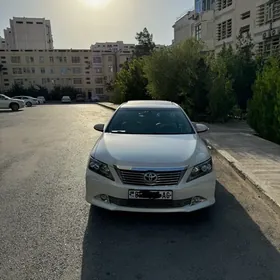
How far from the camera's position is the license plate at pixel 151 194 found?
3.48 metres

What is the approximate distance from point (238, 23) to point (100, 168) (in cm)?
3071

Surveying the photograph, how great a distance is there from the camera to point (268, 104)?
30.5 ft

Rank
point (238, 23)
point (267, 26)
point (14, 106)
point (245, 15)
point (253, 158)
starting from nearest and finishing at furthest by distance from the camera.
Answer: point (253, 158) → point (267, 26) → point (14, 106) → point (245, 15) → point (238, 23)

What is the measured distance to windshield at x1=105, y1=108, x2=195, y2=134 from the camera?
4.88 meters

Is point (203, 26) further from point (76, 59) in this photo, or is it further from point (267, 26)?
point (76, 59)

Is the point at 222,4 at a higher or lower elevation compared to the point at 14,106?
higher

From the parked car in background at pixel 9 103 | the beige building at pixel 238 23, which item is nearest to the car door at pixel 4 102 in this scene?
the parked car in background at pixel 9 103

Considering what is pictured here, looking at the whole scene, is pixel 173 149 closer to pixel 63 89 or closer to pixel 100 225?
pixel 100 225

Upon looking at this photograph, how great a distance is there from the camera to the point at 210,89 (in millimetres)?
13734

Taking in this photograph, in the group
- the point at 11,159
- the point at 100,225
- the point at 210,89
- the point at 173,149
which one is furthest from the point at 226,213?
the point at 210,89

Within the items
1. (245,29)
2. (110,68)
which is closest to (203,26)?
(245,29)

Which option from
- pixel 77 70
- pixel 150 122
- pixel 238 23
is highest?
pixel 238 23

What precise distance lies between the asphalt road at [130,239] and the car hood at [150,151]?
0.85 m

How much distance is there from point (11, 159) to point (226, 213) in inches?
229
